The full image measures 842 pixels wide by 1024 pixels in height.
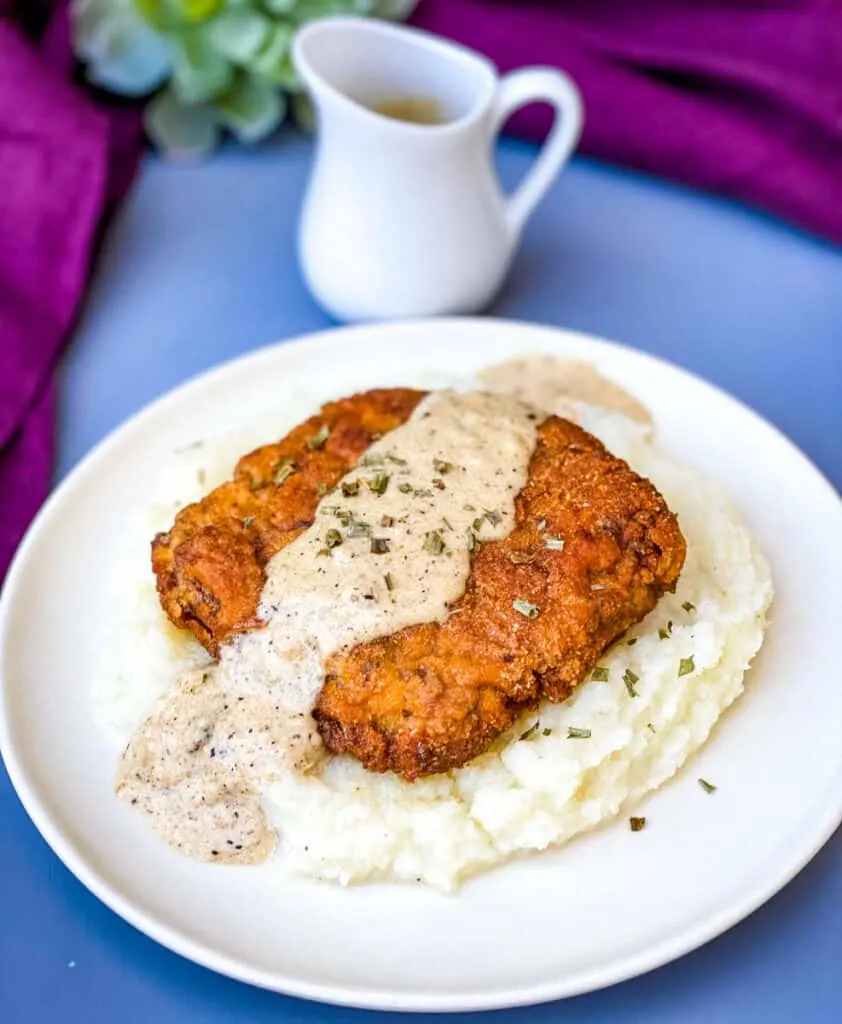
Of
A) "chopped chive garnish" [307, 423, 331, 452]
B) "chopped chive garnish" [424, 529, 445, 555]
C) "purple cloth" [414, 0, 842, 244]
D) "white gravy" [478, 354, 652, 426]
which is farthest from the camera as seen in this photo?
"purple cloth" [414, 0, 842, 244]

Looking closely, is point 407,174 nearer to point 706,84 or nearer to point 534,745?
point 706,84

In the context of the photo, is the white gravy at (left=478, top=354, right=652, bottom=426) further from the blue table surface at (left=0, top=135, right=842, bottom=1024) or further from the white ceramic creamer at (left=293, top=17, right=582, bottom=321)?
the blue table surface at (left=0, top=135, right=842, bottom=1024)

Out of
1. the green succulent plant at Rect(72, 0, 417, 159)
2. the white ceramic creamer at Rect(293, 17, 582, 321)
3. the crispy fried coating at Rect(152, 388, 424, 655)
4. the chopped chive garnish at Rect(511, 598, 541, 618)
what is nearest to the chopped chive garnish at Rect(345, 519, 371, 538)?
the crispy fried coating at Rect(152, 388, 424, 655)

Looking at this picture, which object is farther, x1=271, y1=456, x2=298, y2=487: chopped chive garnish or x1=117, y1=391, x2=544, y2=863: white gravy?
x1=271, y1=456, x2=298, y2=487: chopped chive garnish

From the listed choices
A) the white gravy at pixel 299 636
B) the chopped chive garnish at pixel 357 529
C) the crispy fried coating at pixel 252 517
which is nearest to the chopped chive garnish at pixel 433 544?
the white gravy at pixel 299 636

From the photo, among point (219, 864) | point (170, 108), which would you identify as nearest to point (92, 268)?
point (170, 108)

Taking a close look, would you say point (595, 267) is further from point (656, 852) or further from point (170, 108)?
point (656, 852)
